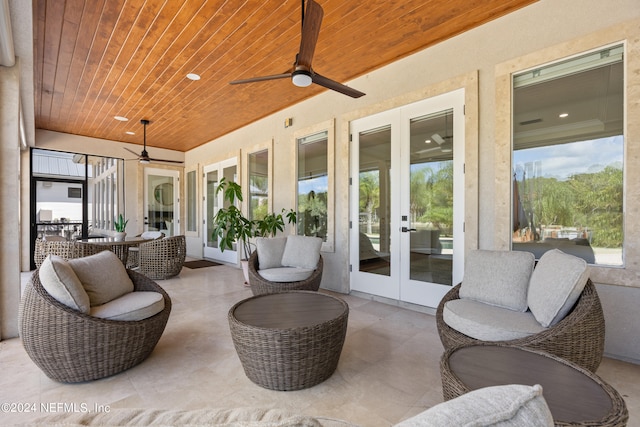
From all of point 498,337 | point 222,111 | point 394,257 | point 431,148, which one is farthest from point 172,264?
point 498,337

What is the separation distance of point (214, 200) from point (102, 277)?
17.3 ft

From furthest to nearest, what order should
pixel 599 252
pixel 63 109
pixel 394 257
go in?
pixel 63 109 → pixel 394 257 → pixel 599 252

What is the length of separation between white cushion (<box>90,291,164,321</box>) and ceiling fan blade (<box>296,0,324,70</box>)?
2232 mm

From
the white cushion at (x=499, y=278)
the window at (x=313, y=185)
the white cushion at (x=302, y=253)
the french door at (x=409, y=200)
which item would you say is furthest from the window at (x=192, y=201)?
the white cushion at (x=499, y=278)

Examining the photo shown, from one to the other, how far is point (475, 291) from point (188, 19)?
3.64m

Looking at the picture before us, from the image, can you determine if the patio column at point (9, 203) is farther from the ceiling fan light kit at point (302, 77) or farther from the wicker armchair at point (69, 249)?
the ceiling fan light kit at point (302, 77)

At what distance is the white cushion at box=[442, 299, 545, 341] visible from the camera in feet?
6.11

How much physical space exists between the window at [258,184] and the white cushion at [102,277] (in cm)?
344

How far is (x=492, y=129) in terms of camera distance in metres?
3.07

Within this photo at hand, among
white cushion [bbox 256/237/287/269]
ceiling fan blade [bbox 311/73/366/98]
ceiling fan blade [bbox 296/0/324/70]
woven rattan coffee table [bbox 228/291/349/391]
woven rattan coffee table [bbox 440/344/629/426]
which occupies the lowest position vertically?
woven rattan coffee table [bbox 228/291/349/391]

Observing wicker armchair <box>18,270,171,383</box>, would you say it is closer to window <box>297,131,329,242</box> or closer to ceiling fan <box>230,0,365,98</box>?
ceiling fan <box>230,0,365,98</box>

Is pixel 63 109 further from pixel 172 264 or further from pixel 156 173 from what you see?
pixel 172 264

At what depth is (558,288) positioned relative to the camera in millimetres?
1896

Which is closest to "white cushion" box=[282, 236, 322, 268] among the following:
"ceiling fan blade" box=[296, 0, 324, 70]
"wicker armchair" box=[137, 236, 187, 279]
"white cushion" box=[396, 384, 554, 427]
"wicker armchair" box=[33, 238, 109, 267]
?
"ceiling fan blade" box=[296, 0, 324, 70]
